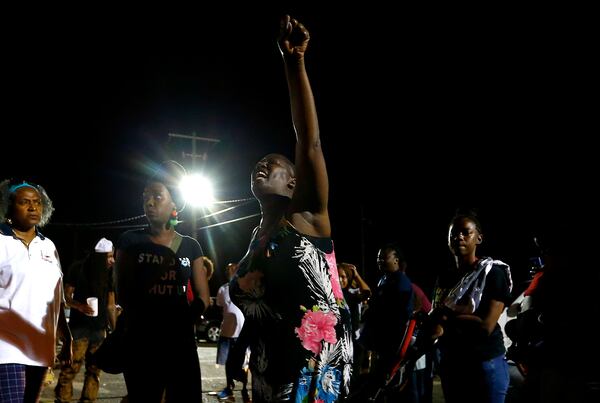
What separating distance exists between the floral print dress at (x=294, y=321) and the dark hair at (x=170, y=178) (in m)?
1.62

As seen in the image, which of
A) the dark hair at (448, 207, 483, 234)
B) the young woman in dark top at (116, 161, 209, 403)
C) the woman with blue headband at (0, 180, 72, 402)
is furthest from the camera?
the dark hair at (448, 207, 483, 234)

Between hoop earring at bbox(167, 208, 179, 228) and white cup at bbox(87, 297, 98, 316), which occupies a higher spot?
hoop earring at bbox(167, 208, 179, 228)

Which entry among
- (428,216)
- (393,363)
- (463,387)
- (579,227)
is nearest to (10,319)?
(393,363)

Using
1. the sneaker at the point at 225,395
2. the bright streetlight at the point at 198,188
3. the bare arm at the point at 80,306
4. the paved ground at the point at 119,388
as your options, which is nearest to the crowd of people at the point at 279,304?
the bare arm at the point at 80,306

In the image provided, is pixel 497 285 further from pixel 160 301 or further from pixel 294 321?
pixel 160 301

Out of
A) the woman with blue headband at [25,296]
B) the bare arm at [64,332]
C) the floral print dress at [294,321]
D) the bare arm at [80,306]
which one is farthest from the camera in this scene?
the bare arm at [80,306]

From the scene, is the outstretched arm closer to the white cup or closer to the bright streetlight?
the white cup

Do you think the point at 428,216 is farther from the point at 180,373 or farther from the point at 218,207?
the point at 180,373

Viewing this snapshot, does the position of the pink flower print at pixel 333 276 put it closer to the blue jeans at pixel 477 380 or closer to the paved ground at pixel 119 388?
the blue jeans at pixel 477 380

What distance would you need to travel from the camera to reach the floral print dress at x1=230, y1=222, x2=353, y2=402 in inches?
82.0

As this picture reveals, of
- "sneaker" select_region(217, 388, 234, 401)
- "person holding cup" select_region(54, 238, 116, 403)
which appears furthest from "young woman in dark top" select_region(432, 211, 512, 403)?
"person holding cup" select_region(54, 238, 116, 403)

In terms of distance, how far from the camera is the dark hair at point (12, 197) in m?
3.75

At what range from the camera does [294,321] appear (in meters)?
2.11

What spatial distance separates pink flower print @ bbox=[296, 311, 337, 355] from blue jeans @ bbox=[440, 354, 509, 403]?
69.4 inches
